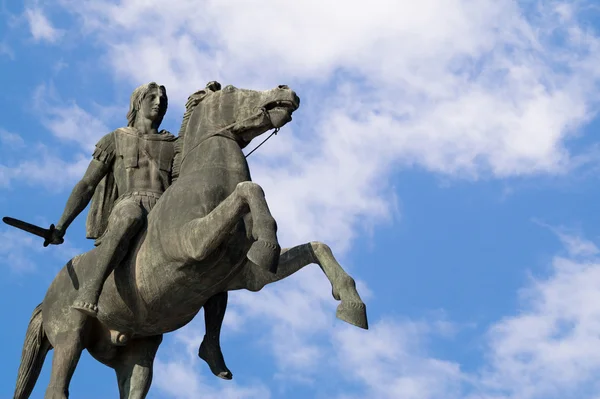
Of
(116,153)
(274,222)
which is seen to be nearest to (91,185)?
(116,153)

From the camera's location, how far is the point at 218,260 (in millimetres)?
11750

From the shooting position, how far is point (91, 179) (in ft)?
44.4

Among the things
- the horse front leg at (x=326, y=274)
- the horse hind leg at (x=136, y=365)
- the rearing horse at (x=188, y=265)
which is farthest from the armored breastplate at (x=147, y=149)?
the horse hind leg at (x=136, y=365)

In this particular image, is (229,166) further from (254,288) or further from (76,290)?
(76,290)

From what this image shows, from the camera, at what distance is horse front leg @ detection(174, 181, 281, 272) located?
1084cm

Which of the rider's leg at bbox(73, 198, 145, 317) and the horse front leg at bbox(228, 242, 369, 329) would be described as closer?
the horse front leg at bbox(228, 242, 369, 329)

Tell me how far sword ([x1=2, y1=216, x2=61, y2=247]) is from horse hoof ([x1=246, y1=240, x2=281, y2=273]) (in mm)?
3333

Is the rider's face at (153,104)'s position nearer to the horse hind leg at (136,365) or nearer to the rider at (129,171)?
the rider at (129,171)

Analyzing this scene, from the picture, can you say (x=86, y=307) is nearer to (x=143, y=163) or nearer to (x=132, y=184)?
(x=132, y=184)

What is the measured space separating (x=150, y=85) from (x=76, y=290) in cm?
256

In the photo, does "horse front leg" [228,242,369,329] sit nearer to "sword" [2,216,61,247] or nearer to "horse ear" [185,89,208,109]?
"horse ear" [185,89,208,109]

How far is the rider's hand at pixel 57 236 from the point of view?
13.4 meters

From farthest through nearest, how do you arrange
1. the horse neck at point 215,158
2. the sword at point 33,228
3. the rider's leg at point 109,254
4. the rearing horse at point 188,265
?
the sword at point 33,228
the horse neck at point 215,158
the rider's leg at point 109,254
the rearing horse at point 188,265

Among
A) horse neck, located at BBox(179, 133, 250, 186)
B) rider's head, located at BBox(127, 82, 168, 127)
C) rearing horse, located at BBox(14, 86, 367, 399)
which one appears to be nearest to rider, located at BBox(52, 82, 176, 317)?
rider's head, located at BBox(127, 82, 168, 127)
